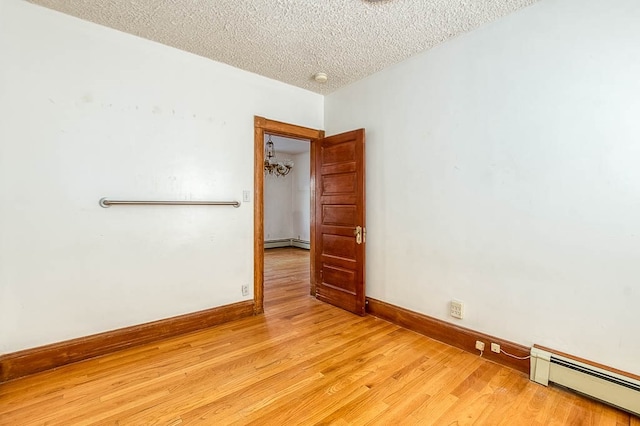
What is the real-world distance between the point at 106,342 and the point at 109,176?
1260mm

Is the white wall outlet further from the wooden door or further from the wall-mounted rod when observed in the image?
the wall-mounted rod

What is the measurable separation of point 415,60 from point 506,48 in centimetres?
76

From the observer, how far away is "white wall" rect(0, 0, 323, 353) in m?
1.99

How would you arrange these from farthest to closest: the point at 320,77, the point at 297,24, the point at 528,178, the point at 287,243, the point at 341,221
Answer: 1. the point at 287,243
2. the point at 341,221
3. the point at 320,77
4. the point at 297,24
5. the point at 528,178

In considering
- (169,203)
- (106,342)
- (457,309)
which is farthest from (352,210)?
(106,342)

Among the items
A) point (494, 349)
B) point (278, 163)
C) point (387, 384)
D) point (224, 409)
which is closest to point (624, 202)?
point (494, 349)

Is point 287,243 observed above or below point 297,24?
below

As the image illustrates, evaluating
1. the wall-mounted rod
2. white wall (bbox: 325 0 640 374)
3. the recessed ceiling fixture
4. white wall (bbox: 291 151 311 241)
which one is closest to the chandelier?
white wall (bbox: 291 151 311 241)

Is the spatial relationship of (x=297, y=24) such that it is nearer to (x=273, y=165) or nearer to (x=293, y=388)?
(x=293, y=388)

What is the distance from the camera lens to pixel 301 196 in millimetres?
7789

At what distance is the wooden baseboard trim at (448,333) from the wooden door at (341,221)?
0.79 feet

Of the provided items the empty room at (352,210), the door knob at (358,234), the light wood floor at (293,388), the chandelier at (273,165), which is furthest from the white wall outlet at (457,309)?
the chandelier at (273,165)

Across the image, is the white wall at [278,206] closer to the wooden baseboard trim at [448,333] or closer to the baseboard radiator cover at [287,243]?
the baseboard radiator cover at [287,243]

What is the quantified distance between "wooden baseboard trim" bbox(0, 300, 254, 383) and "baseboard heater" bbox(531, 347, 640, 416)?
2.43 m
